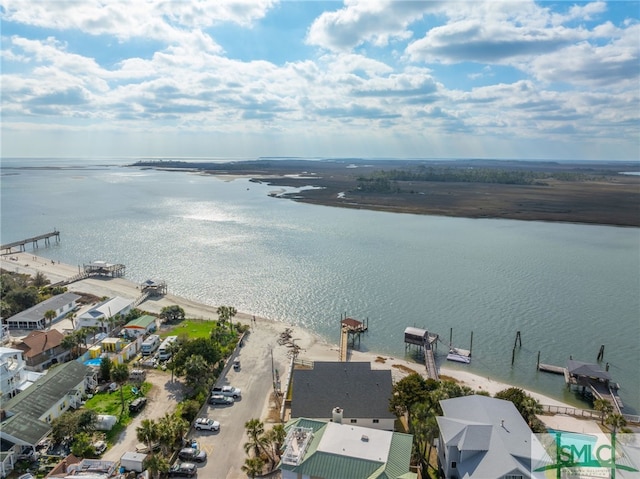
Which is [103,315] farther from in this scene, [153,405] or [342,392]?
[342,392]

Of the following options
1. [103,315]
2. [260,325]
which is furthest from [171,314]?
[260,325]

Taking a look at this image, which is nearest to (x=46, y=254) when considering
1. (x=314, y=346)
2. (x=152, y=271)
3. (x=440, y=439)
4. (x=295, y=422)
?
(x=152, y=271)

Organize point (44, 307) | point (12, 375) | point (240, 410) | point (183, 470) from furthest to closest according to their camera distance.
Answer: point (44, 307) < point (240, 410) < point (12, 375) < point (183, 470)

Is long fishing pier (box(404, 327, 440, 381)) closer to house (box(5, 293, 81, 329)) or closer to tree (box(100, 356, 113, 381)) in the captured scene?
tree (box(100, 356, 113, 381))

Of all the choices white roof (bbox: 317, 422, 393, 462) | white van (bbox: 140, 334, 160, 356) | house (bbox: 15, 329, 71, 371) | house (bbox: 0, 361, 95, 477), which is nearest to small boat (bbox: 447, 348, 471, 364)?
white roof (bbox: 317, 422, 393, 462)

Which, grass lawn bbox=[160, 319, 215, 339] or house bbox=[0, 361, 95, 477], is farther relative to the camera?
grass lawn bbox=[160, 319, 215, 339]

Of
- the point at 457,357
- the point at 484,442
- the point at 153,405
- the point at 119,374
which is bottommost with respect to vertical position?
the point at 457,357
